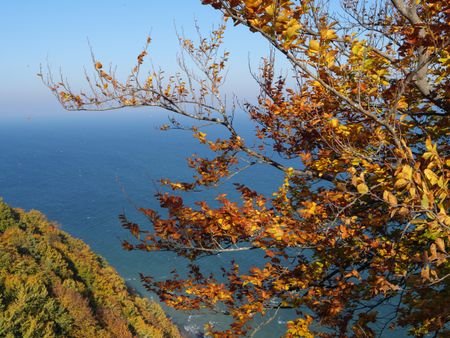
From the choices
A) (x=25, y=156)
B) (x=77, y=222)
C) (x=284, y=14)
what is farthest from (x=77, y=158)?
(x=284, y=14)

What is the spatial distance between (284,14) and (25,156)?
149 m

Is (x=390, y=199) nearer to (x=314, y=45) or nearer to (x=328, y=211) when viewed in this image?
(x=314, y=45)

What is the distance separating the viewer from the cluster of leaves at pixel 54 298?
9188 mm

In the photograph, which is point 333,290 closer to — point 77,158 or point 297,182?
point 297,182

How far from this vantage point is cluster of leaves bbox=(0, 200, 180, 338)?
919cm

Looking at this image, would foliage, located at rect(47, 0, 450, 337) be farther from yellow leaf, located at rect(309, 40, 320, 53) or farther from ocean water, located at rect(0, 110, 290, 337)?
ocean water, located at rect(0, 110, 290, 337)

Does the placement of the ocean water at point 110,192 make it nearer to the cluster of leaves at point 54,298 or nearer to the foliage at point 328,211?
the cluster of leaves at point 54,298

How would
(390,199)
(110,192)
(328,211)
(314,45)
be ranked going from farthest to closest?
(110,192)
(328,211)
(314,45)
(390,199)

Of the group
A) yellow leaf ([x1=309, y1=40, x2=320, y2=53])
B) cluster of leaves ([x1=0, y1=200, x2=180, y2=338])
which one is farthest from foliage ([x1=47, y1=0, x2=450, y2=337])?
cluster of leaves ([x1=0, y1=200, x2=180, y2=338])

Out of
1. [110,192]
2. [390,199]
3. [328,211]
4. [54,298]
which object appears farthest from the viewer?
[110,192]

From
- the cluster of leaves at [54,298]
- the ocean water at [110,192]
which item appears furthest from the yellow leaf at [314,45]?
the ocean water at [110,192]

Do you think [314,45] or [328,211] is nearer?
[314,45]

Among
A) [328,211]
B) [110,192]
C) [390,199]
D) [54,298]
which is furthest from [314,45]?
[110,192]

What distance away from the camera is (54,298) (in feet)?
39.5
